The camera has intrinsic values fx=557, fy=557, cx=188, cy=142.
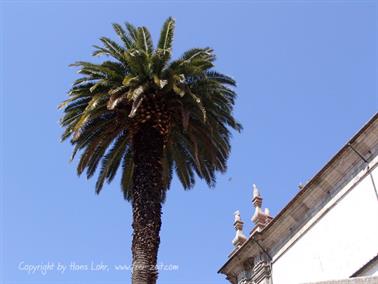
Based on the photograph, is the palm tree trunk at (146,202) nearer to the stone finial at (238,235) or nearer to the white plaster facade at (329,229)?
the white plaster facade at (329,229)

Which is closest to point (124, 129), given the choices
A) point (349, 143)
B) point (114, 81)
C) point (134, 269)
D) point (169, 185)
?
point (114, 81)

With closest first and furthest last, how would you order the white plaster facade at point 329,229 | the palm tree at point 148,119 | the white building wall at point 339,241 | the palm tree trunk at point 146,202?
the palm tree trunk at point 146,202
the palm tree at point 148,119
the white building wall at point 339,241
the white plaster facade at point 329,229

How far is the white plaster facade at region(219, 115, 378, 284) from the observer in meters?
20.3

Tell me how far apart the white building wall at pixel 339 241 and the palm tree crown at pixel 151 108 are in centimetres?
555

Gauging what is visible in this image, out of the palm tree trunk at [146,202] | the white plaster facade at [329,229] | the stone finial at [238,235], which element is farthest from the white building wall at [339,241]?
the palm tree trunk at [146,202]

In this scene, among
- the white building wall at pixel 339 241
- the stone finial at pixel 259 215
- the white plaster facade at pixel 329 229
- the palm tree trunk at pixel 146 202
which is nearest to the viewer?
the palm tree trunk at pixel 146 202

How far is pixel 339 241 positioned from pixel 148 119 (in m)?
9.64

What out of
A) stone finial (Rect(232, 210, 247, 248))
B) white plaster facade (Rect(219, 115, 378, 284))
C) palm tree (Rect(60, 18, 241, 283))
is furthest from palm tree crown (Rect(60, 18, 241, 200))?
stone finial (Rect(232, 210, 247, 248))

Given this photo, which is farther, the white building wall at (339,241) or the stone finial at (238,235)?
the stone finial at (238,235)

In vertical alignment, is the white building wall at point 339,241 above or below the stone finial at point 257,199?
below

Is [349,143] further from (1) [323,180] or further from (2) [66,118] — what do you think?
(2) [66,118]

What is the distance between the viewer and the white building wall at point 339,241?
20.1 meters

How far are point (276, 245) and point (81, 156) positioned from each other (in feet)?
36.7

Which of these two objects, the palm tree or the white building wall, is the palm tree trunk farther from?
the white building wall
